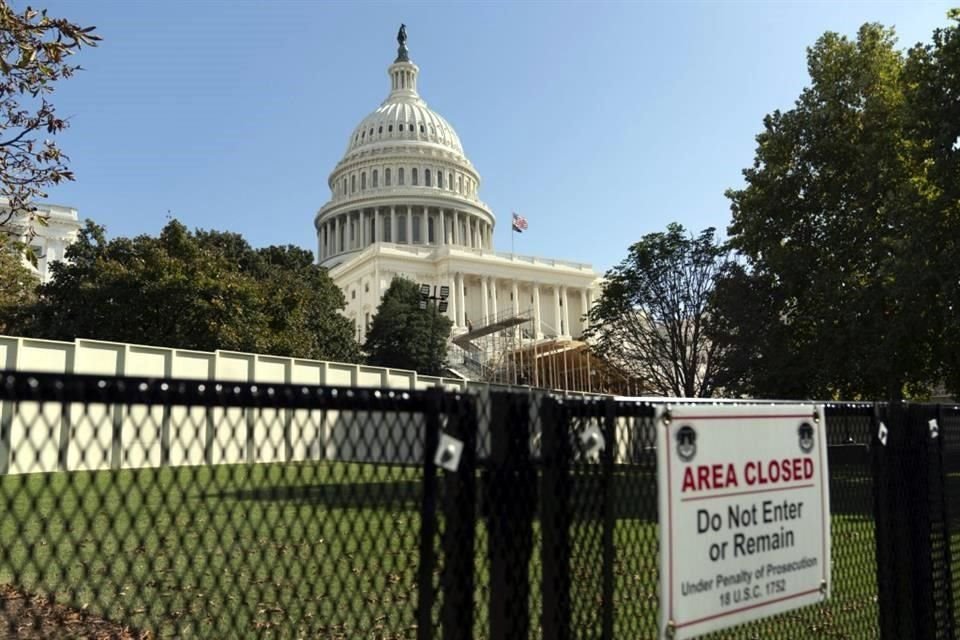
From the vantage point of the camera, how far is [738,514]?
338 centimetres

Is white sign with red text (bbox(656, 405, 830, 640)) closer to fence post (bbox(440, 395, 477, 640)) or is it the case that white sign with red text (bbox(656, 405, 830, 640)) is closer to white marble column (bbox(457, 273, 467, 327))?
fence post (bbox(440, 395, 477, 640))

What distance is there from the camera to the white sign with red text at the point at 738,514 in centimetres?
315

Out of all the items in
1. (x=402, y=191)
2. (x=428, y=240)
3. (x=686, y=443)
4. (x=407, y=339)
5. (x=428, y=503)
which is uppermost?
(x=402, y=191)

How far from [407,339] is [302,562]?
53.2 metres

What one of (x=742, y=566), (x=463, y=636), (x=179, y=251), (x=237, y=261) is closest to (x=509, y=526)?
(x=463, y=636)

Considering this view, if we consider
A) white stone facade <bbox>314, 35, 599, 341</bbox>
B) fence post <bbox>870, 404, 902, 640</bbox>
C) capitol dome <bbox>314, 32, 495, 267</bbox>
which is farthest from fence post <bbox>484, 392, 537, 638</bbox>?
capitol dome <bbox>314, 32, 495, 267</bbox>

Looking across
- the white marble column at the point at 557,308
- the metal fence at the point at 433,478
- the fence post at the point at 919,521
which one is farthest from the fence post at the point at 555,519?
the white marble column at the point at 557,308

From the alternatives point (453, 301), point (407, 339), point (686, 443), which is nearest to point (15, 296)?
point (407, 339)

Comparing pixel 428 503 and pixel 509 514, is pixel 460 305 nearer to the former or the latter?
pixel 509 514

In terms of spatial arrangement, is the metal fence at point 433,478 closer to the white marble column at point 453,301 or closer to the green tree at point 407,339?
the green tree at point 407,339

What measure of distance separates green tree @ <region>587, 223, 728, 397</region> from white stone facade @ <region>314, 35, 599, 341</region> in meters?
43.1

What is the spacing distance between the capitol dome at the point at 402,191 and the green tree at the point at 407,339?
39323 millimetres

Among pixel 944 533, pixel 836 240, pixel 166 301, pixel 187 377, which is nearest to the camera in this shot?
pixel 944 533

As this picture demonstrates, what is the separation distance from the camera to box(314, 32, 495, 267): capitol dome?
104 metres
